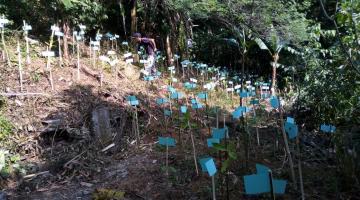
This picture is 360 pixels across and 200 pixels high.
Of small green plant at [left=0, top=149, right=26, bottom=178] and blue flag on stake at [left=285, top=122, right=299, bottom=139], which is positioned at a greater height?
blue flag on stake at [left=285, top=122, right=299, bottom=139]

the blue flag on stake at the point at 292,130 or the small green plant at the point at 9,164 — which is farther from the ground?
the blue flag on stake at the point at 292,130

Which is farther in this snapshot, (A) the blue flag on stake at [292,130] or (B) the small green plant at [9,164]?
(B) the small green plant at [9,164]

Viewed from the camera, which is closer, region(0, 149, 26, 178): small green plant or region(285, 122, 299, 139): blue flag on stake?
region(285, 122, 299, 139): blue flag on stake

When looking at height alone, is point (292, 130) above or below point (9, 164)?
above

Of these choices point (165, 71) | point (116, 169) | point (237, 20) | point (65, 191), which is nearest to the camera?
point (65, 191)

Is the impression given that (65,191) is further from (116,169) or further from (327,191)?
(327,191)

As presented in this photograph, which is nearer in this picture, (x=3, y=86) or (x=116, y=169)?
(x=116, y=169)

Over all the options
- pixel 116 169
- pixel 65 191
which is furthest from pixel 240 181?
pixel 65 191

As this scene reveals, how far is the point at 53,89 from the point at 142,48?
3936 millimetres

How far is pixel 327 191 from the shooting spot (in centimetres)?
337

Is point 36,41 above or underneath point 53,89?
above

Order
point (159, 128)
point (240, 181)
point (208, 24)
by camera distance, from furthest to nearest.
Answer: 1. point (208, 24)
2. point (159, 128)
3. point (240, 181)

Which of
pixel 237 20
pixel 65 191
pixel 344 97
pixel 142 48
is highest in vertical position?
pixel 237 20

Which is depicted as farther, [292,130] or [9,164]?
[9,164]
